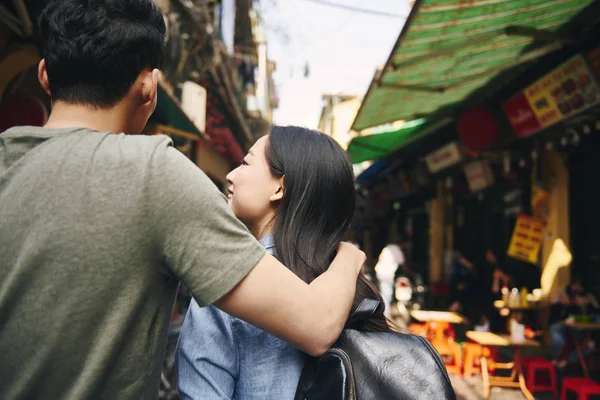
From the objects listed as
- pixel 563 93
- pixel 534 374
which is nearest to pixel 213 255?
pixel 563 93

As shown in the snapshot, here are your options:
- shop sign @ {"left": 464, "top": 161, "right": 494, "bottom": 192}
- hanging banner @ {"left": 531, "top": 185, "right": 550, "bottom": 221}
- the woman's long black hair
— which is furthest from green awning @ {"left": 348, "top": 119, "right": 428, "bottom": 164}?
the woman's long black hair

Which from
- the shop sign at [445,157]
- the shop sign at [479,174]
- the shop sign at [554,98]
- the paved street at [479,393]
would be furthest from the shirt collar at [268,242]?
the shop sign at [445,157]

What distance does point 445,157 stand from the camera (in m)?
10.6

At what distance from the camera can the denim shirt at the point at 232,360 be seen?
1.49 m

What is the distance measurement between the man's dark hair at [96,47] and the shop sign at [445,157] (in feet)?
30.7

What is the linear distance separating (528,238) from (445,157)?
2534mm

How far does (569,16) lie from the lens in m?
6.43

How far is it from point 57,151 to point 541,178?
849cm

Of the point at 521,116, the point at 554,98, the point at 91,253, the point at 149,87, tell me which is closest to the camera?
the point at 91,253

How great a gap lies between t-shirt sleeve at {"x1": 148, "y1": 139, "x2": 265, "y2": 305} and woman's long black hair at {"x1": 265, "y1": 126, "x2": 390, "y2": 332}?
1.47ft

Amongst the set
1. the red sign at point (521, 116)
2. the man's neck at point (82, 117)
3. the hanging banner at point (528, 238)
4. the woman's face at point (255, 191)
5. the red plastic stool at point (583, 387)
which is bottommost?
the red plastic stool at point (583, 387)

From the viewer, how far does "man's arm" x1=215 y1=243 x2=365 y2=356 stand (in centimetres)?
124

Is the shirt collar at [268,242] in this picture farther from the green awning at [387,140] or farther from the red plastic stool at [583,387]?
the green awning at [387,140]

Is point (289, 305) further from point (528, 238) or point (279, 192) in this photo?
point (528, 238)
